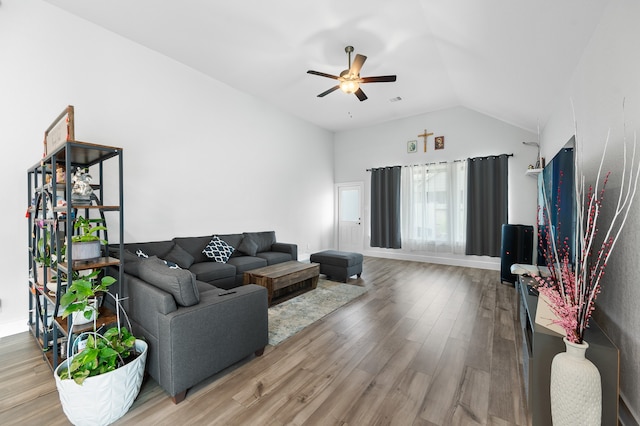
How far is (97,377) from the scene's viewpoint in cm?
147

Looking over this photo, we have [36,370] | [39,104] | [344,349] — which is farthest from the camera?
[39,104]

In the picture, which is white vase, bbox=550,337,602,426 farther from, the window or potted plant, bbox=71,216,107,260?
the window

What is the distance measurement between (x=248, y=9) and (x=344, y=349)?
361cm

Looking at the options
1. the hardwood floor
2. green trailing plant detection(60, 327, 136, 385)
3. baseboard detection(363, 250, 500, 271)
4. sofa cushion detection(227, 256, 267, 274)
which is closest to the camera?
green trailing plant detection(60, 327, 136, 385)

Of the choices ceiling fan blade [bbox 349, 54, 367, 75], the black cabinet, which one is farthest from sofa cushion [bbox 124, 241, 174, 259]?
the black cabinet

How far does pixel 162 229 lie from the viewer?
12.7 ft

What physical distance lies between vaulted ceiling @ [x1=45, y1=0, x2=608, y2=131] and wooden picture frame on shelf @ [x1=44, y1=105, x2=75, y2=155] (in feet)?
5.53

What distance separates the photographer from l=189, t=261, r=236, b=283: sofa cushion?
3.41 meters

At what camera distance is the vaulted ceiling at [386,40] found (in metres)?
2.39

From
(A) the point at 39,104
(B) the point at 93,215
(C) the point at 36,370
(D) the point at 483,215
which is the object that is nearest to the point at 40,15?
(A) the point at 39,104

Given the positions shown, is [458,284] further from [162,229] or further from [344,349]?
[162,229]

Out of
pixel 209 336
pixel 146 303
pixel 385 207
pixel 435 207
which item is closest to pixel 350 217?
pixel 385 207

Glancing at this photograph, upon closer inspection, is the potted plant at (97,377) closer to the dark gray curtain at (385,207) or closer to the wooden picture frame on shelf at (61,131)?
the wooden picture frame on shelf at (61,131)

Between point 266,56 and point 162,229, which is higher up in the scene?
point 266,56
